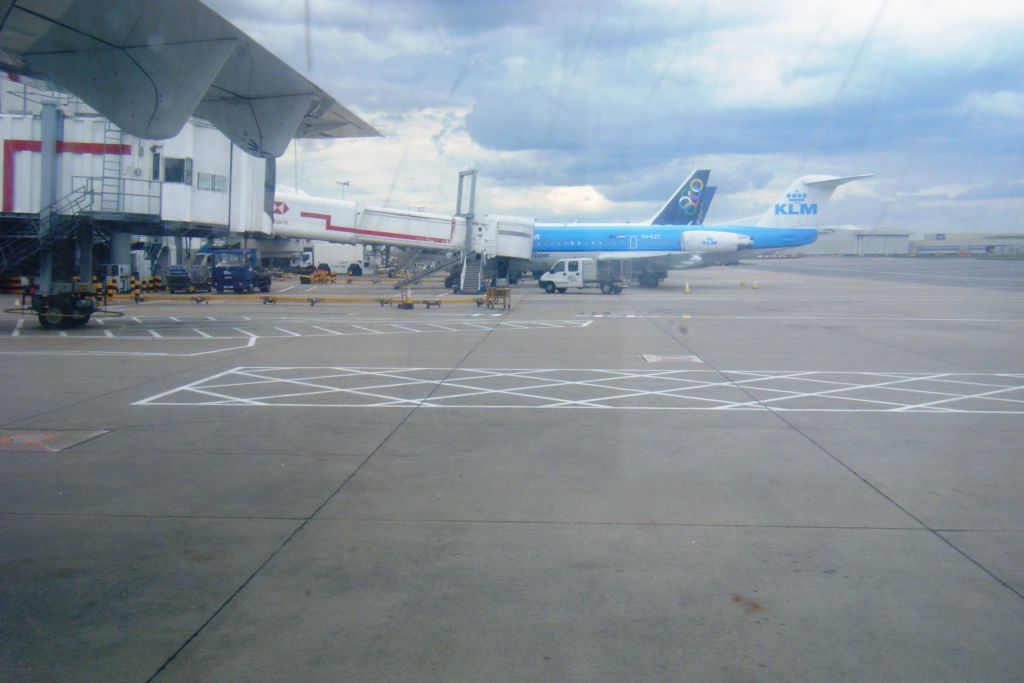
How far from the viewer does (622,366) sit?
17344 millimetres

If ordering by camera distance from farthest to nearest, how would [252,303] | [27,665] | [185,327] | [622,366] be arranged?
[252,303] < [185,327] < [622,366] < [27,665]

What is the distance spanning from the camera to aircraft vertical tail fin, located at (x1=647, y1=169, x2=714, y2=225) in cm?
5484

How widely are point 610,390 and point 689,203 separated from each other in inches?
1699

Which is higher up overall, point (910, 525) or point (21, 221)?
point (21, 221)

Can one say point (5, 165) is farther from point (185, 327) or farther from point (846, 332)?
point (846, 332)

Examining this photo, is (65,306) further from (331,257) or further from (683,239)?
(331,257)

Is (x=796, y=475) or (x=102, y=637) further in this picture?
(x=796, y=475)

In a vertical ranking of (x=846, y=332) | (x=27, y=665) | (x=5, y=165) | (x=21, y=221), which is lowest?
(x=27, y=665)

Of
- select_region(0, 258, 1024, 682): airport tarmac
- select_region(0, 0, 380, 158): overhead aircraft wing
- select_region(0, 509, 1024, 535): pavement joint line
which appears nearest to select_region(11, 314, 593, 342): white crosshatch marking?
select_region(0, 258, 1024, 682): airport tarmac

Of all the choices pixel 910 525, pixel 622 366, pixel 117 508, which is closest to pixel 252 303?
pixel 622 366

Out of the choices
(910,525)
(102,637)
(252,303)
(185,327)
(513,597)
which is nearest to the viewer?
(102,637)

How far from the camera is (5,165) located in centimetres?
2391

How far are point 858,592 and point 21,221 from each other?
24.7 meters

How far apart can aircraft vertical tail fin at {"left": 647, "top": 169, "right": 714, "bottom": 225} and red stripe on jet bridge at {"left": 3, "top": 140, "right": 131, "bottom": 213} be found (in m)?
38.2
